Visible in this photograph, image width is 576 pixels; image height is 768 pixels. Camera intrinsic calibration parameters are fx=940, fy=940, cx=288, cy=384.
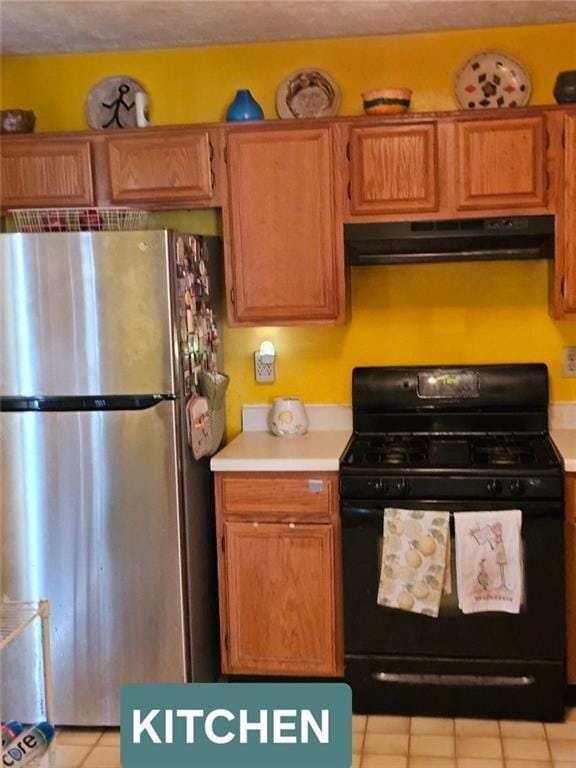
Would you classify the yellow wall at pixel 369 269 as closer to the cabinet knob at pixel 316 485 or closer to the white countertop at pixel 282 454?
the white countertop at pixel 282 454

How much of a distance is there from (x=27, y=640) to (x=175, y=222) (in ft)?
5.38

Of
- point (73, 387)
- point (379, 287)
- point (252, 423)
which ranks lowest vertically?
point (252, 423)

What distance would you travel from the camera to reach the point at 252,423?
3.73 metres

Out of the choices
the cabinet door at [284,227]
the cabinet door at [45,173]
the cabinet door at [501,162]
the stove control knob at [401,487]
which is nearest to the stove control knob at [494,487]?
the stove control knob at [401,487]

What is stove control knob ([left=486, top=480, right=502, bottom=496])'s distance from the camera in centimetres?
303

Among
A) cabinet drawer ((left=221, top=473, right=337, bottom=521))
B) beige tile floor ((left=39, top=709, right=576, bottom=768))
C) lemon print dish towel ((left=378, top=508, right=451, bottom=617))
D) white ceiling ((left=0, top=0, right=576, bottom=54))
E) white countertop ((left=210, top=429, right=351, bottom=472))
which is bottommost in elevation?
beige tile floor ((left=39, top=709, right=576, bottom=768))

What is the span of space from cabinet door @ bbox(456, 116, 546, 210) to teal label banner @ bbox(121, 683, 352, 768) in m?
1.79

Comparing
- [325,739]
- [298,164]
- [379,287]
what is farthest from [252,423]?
[325,739]

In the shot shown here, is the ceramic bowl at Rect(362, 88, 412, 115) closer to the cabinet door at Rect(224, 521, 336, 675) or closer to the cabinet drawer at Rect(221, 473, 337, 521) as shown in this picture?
the cabinet drawer at Rect(221, 473, 337, 521)

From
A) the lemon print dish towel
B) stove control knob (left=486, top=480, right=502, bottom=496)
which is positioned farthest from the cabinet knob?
stove control knob (left=486, top=480, right=502, bottom=496)

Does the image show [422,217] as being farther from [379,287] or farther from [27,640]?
[27,640]

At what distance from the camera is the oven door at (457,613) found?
9.93 feet

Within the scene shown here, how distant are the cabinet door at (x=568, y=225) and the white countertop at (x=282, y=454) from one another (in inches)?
37.3

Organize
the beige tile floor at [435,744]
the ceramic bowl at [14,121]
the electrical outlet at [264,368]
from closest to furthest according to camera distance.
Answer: the beige tile floor at [435,744]
the ceramic bowl at [14,121]
the electrical outlet at [264,368]
